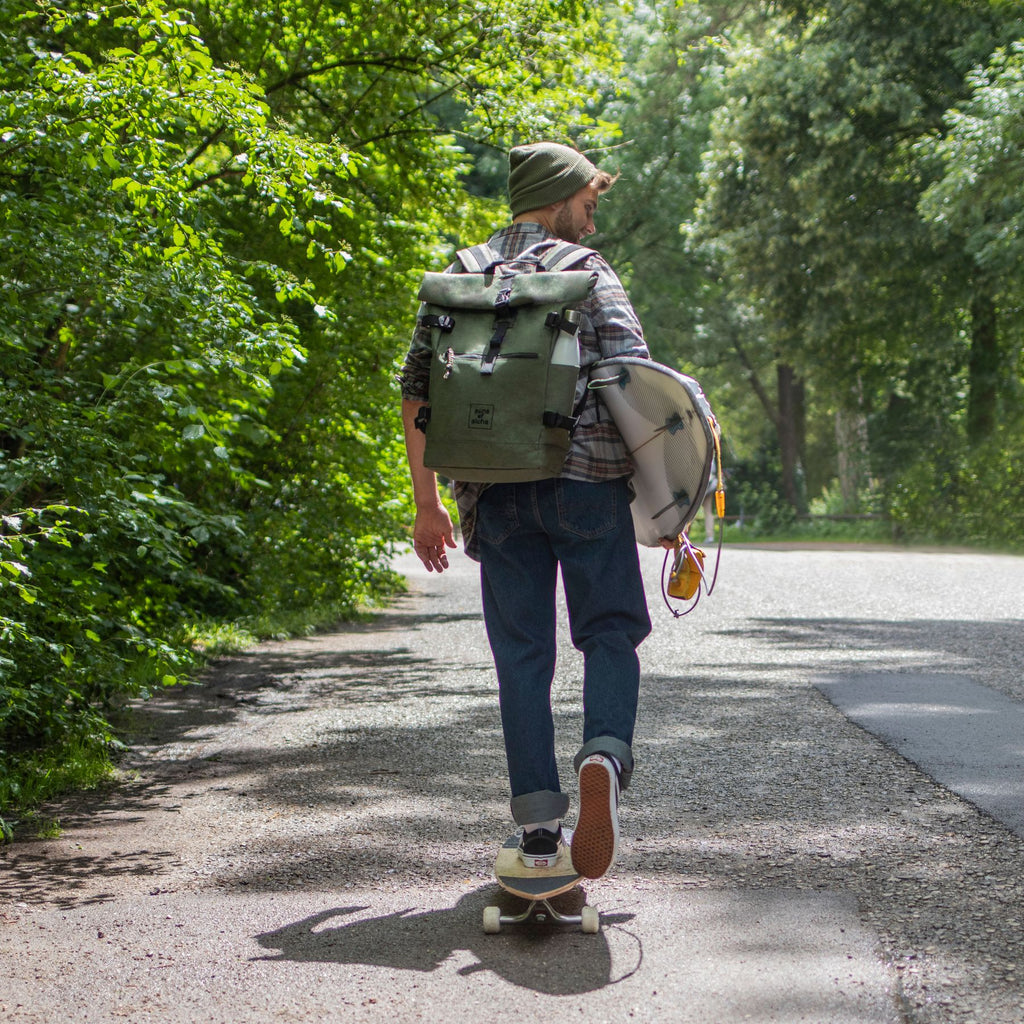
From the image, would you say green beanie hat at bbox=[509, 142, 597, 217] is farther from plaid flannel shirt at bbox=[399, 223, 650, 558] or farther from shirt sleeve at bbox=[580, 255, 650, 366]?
shirt sleeve at bbox=[580, 255, 650, 366]

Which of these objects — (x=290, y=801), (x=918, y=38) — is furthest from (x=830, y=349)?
(x=290, y=801)

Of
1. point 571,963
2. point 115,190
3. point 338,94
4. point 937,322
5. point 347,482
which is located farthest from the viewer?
point 937,322

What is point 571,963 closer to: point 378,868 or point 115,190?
point 378,868

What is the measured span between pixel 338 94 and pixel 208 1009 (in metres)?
7.81

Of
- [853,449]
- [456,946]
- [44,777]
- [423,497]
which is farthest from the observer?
[853,449]

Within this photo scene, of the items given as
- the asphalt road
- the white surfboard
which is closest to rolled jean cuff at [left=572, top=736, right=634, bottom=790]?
the asphalt road

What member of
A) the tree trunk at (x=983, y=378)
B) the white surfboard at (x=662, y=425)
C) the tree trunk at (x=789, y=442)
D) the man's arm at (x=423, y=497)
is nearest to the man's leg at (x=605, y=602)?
the white surfboard at (x=662, y=425)

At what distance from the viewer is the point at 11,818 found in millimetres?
4453

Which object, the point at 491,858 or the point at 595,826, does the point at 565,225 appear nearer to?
the point at 595,826

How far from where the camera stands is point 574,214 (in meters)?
3.55

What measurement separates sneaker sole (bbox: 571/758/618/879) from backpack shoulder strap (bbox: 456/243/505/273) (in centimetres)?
125

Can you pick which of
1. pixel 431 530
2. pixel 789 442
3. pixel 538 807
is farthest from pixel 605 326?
pixel 789 442

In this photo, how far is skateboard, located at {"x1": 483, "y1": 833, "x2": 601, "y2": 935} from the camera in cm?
313

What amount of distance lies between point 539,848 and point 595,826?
21cm
